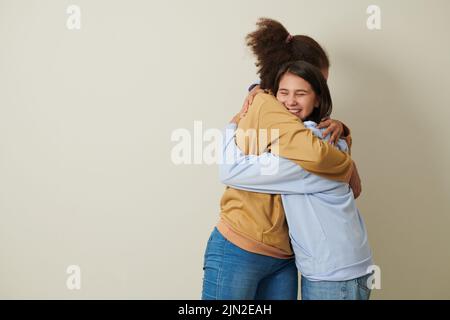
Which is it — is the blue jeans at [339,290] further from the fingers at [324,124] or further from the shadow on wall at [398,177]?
the shadow on wall at [398,177]

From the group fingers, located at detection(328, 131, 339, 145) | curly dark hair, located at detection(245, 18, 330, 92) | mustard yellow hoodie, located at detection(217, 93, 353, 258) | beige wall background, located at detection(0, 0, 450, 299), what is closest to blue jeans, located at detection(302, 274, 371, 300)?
mustard yellow hoodie, located at detection(217, 93, 353, 258)

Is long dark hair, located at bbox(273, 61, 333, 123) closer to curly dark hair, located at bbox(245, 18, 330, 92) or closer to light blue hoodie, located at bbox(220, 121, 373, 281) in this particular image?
curly dark hair, located at bbox(245, 18, 330, 92)

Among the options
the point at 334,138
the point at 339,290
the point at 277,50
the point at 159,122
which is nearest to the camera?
the point at 339,290

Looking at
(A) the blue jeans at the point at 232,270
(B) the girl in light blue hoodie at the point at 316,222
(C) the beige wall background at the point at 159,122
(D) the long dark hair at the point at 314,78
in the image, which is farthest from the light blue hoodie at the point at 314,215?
(C) the beige wall background at the point at 159,122

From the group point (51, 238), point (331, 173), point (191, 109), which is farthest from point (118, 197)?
point (331, 173)

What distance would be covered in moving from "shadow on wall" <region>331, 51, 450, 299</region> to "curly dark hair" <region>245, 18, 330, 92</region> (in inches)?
18.7

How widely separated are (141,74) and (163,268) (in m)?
0.80

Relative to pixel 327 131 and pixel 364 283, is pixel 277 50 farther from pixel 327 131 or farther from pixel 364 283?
pixel 364 283

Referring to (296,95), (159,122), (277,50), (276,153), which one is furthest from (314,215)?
(159,122)

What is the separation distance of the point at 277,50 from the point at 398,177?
2.80 ft

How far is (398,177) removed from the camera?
6.60 ft

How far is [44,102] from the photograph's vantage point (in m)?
1.98
